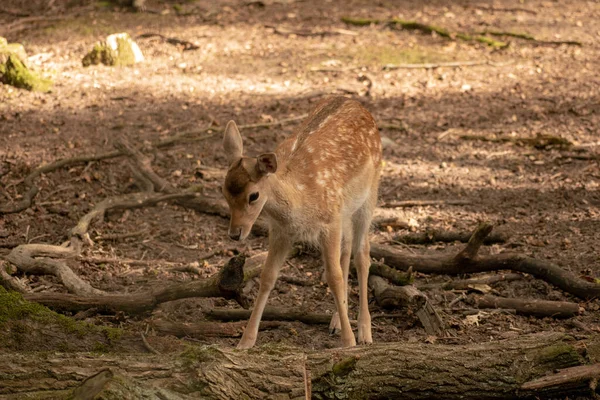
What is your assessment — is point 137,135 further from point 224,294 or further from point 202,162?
point 224,294

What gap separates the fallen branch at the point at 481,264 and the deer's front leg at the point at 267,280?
4.68ft

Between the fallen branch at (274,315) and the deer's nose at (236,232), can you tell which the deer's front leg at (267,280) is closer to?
the fallen branch at (274,315)

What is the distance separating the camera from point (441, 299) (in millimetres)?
6242

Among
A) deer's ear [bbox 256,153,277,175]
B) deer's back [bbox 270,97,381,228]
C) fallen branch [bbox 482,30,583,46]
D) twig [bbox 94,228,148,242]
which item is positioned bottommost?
twig [bbox 94,228,148,242]

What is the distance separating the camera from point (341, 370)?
4.11 metres

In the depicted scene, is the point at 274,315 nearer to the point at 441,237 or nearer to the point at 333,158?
the point at 333,158

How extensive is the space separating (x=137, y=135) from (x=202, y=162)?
1.12 m

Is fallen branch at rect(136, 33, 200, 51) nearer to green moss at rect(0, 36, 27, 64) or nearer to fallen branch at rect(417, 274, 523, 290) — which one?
green moss at rect(0, 36, 27, 64)

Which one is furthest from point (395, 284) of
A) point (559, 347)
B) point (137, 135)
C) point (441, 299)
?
point (137, 135)

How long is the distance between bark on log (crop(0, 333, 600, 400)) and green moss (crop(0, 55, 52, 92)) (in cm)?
775

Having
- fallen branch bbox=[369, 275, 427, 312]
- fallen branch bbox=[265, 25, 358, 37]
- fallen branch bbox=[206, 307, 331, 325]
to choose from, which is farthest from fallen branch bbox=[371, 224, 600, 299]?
fallen branch bbox=[265, 25, 358, 37]

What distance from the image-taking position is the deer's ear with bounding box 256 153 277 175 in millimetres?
4863

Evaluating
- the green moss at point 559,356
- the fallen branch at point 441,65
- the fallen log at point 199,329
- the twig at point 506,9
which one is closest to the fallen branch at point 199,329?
the fallen log at point 199,329

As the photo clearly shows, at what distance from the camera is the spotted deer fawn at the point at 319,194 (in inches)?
194
